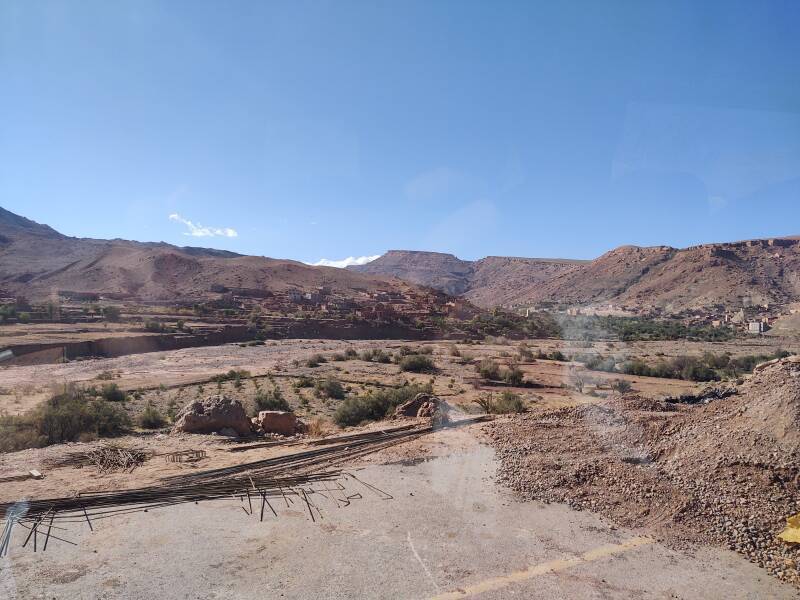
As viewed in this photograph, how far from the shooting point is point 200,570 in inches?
252

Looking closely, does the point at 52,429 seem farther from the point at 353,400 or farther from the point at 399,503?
the point at 399,503

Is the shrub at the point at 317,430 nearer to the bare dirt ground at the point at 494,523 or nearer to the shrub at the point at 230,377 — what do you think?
the bare dirt ground at the point at 494,523

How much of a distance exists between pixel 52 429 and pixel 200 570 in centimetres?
916

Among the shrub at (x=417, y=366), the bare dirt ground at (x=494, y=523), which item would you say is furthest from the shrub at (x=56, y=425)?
the shrub at (x=417, y=366)

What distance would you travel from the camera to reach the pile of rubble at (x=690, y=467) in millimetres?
7438

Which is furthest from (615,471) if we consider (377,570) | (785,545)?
(377,570)

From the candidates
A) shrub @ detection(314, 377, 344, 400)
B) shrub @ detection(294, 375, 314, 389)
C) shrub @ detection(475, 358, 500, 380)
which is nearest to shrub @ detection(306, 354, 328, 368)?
shrub @ detection(294, 375, 314, 389)

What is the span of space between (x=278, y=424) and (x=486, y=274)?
16404cm

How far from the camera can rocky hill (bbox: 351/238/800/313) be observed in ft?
305

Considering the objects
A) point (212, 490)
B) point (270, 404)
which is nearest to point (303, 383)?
point (270, 404)

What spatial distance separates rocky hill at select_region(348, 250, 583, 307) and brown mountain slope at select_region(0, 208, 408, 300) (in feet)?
148

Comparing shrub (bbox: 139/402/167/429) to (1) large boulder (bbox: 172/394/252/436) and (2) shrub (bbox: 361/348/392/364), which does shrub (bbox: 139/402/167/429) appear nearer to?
(1) large boulder (bbox: 172/394/252/436)

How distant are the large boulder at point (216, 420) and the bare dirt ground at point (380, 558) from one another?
543 centimetres

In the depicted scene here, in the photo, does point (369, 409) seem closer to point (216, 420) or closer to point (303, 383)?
point (216, 420)
